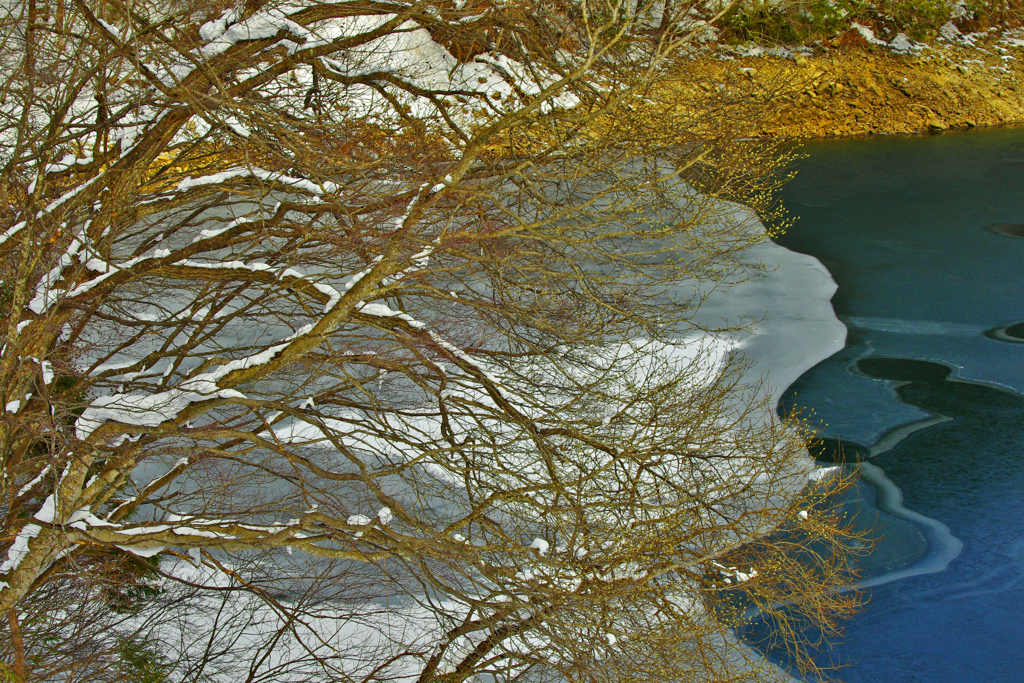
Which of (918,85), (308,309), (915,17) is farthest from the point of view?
(918,85)

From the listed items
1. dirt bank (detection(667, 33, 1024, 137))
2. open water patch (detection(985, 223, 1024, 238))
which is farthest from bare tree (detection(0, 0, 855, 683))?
dirt bank (detection(667, 33, 1024, 137))

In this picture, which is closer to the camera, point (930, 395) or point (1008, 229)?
point (930, 395)

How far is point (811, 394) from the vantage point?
10.1m

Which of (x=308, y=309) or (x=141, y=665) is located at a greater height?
(x=308, y=309)

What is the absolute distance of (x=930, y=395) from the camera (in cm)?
998

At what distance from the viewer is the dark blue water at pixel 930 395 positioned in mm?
6859

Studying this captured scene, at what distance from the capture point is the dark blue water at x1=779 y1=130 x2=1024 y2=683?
22.5ft

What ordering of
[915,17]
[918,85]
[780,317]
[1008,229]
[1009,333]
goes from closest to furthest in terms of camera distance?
[1009,333] → [780,317] → [1008,229] → [915,17] → [918,85]

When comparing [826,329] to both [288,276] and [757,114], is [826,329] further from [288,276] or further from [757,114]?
[288,276]

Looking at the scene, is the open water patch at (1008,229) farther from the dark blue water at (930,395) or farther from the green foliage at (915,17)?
the green foliage at (915,17)

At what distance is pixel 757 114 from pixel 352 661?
20.9 ft

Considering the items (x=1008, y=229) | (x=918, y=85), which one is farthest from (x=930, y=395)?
(x=918, y=85)

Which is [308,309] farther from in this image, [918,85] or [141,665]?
[918,85]

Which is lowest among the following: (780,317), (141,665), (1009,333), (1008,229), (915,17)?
(1009,333)
